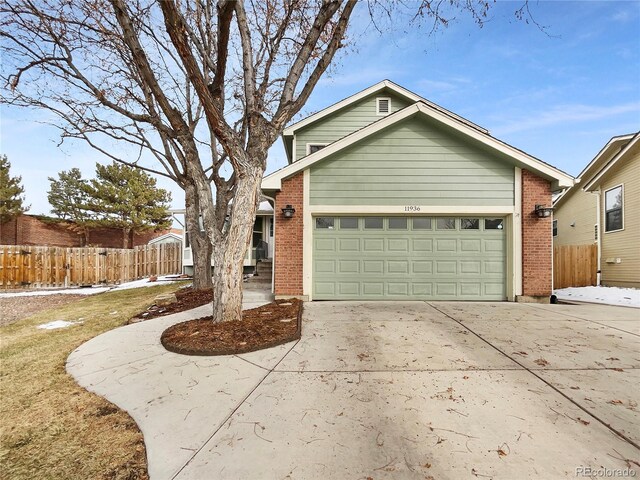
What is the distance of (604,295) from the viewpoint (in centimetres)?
891

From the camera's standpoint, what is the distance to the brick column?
729 cm

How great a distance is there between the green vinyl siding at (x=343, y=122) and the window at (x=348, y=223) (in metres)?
4.78

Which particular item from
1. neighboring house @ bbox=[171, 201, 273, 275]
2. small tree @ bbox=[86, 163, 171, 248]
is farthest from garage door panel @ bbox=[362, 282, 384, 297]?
small tree @ bbox=[86, 163, 171, 248]

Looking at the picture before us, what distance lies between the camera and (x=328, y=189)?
24.6 ft

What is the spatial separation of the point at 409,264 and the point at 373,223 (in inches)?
56.8

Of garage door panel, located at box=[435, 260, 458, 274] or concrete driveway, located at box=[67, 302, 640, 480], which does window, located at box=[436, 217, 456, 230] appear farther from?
concrete driveway, located at box=[67, 302, 640, 480]

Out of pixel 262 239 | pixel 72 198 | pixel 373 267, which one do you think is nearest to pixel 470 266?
pixel 373 267

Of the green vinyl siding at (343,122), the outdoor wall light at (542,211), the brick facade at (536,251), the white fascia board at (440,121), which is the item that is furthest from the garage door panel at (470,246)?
the green vinyl siding at (343,122)

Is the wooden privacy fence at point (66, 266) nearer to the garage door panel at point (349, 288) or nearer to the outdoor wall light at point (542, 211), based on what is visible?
the garage door panel at point (349, 288)

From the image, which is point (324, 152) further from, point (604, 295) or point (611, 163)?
point (611, 163)

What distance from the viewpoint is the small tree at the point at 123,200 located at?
78.4ft

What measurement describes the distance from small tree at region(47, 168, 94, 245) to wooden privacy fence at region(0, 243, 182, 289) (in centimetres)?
1347

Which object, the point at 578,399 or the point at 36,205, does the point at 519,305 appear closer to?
the point at 578,399

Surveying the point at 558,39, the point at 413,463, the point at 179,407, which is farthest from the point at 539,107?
the point at 179,407
